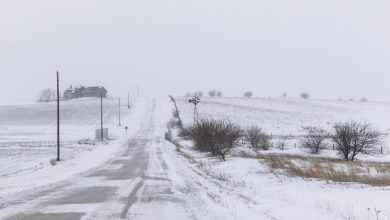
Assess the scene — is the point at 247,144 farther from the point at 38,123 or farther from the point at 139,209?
the point at 38,123

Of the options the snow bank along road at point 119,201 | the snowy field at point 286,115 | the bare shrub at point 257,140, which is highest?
the snowy field at point 286,115

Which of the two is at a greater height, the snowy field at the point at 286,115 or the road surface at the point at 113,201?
the snowy field at the point at 286,115

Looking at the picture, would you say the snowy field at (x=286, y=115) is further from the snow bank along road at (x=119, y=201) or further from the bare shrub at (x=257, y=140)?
the snow bank along road at (x=119, y=201)

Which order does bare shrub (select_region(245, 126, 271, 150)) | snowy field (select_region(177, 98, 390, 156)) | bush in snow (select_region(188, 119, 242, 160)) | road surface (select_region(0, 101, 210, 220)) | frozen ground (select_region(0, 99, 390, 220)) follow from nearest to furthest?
1. frozen ground (select_region(0, 99, 390, 220))
2. road surface (select_region(0, 101, 210, 220))
3. bush in snow (select_region(188, 119, 242, 160))
4. bare shrub (select_region(245, 126, 271, 150))
5. snowy field (select_region(177, 98, 390, 156))

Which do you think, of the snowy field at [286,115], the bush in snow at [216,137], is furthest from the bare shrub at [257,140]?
the snowy field at [286,115]

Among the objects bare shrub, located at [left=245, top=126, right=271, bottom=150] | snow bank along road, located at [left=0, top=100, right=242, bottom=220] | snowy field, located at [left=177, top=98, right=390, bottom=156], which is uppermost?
snowy field, located at [left=177, top=98, right=390, bottom=156]

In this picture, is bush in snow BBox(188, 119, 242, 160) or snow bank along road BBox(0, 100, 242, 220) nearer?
snow bank along road BBox(0, 100, 242, 220)

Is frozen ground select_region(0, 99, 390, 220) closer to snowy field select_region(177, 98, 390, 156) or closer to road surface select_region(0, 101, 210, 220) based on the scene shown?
road surface select_region(0, 101, 210, 220)

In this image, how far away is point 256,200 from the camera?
14.3 metres

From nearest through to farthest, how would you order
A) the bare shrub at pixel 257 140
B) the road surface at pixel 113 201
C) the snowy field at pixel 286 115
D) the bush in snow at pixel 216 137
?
1. the road surface at pixel 113 201
2. the bush in snow at pixel 216 137
3. the bare shrub at pixel 257 140
4. the snowy field at pixel 286 115

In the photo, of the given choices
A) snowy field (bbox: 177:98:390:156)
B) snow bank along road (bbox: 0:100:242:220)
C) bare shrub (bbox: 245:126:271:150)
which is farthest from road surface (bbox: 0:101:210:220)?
snowy field (bbox: 177:98:390:156)

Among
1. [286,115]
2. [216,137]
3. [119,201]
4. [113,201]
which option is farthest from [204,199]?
[286,115]

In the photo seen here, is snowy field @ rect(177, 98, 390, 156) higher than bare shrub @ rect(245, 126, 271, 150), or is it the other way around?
snowy field @ rect(177, 98, 390, 156)

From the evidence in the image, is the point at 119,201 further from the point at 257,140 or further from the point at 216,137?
the point at 257,140
